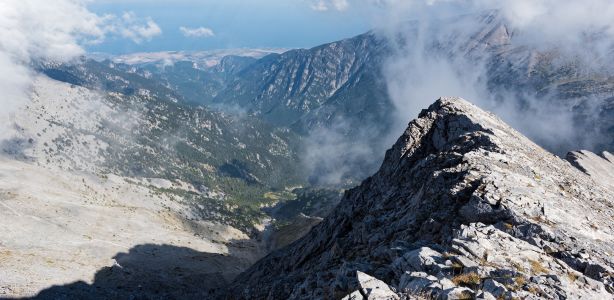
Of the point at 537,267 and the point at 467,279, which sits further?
the point at 537,267

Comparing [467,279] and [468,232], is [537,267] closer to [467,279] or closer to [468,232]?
[468,232]

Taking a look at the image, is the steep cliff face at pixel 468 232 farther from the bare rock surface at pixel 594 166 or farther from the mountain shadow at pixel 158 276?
the bare rock surface at pixel 594 166

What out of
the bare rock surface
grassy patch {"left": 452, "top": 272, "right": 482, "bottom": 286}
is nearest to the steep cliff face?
grassy patch {"left": 452, "top": 272, "right": 482, "bottom": 286}

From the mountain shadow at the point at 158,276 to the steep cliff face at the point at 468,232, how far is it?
32.3 meters

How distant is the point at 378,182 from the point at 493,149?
81.2 feet

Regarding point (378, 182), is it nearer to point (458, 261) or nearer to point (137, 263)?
point (458, 261)

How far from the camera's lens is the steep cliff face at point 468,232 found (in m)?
29.3

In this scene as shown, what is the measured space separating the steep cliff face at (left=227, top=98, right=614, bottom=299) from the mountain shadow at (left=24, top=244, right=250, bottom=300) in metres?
32.3

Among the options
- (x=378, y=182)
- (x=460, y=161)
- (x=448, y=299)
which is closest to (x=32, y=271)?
(x=378, y=182)

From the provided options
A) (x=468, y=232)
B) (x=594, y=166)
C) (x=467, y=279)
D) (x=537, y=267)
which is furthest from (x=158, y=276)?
(x=594, y=166)

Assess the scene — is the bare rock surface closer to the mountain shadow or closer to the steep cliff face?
the steep cliff face

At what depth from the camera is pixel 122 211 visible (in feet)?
594

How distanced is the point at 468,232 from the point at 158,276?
9065 centimetres

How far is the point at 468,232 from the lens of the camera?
1415 inches
